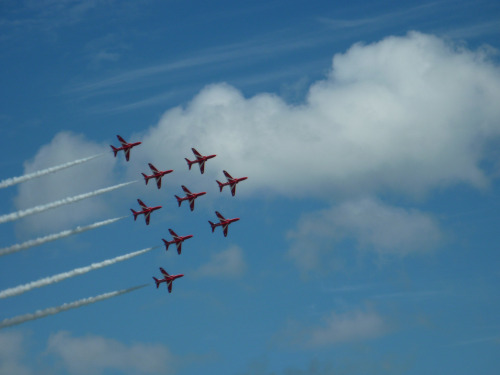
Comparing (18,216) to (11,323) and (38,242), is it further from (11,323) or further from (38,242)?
(11,323)

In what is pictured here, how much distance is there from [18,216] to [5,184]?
7.49m

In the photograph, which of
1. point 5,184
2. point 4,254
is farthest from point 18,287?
point 5,184

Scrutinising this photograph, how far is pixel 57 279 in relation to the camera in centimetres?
19912

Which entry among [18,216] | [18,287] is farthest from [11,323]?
[18,216]

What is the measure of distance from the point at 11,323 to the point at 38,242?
18.0 m

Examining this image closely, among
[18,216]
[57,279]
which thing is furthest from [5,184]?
[57,279]

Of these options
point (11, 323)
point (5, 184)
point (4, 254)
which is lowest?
point (11, 323)

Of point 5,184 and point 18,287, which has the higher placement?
point 5,184

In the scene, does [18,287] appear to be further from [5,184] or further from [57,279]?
[5,184]

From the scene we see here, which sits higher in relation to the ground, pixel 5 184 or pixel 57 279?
pixel 5 184

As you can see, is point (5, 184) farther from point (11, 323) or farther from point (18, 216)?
point (11, 323)

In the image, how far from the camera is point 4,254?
19088cm

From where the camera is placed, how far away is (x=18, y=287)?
191125 mm

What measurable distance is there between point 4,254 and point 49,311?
50.3 ft
